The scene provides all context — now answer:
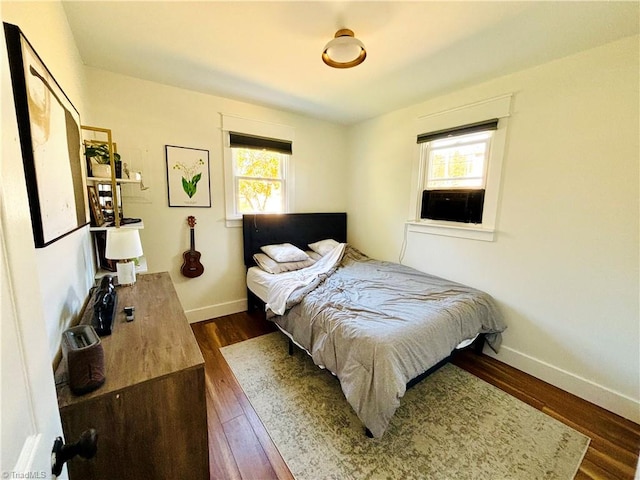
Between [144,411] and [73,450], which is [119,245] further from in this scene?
[73,450]

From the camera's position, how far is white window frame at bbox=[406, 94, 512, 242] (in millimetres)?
2334

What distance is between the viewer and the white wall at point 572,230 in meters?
1.79

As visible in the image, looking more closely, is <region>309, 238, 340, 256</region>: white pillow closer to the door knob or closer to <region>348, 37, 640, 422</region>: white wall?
<region>348, 37, 640, 422</region>: white wall

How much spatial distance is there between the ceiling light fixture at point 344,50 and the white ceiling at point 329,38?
9 centimetres

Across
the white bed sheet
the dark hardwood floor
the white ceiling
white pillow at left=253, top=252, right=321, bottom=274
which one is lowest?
the dark hardwood floor

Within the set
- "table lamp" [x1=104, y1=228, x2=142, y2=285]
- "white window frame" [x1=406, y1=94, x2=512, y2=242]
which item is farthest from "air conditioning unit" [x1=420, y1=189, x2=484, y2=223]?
"table lamp" [x1=104, y1=228, x2=142, y2=285]

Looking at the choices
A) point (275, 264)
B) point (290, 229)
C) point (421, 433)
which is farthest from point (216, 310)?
point (421, 433)

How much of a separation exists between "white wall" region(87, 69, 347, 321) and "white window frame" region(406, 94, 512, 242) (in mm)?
1404

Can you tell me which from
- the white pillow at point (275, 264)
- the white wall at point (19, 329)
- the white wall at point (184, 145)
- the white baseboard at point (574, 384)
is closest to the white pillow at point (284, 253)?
the white pillow at point (275, 264)

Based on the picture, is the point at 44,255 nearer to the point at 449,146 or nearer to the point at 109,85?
the point at 109,85

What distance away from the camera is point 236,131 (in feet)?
9.90

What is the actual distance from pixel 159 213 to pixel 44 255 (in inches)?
72.4

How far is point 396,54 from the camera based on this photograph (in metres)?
1.98

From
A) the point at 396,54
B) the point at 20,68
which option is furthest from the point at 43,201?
the point at 396,54
